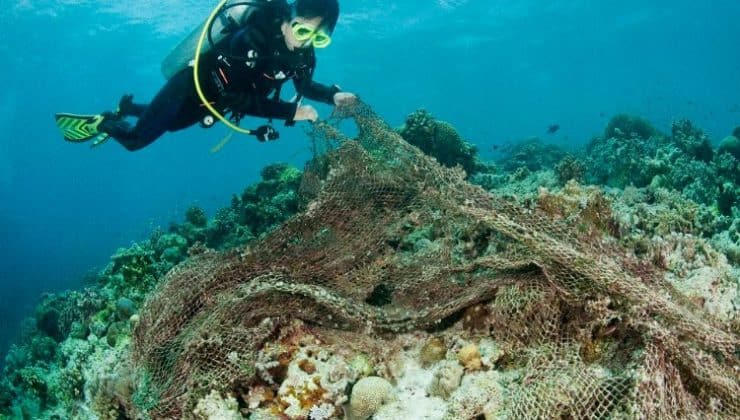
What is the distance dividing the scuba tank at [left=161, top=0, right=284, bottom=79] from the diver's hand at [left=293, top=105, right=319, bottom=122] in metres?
1.30

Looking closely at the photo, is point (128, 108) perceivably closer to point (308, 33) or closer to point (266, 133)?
point (266, 133)

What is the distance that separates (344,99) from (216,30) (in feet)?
7.84

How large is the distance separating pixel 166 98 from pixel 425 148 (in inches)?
234

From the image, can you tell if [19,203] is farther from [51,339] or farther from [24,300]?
[51,339]

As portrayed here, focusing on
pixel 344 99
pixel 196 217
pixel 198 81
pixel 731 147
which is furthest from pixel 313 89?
pixel 731 147

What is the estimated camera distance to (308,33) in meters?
5.49

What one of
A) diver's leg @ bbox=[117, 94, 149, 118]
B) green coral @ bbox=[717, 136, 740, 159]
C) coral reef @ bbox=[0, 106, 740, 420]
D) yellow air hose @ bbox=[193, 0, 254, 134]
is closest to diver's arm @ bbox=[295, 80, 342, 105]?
yellow air hose @ bbox=[193, 0, 254, 134]

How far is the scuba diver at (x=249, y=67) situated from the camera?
5.54 metres

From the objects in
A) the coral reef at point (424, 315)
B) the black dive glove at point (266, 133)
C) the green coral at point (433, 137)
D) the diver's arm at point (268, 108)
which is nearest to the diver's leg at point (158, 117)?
the diver's arm at point (268, 108)

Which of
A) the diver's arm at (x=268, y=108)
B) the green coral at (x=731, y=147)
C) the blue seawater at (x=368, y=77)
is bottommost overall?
the diver's arm at (x=268, y=108)

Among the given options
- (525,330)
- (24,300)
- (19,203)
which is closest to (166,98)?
(525,330)

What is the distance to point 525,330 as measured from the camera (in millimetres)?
3158

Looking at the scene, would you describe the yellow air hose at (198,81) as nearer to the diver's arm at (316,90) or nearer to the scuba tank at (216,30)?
the scuba tank at (216,30)

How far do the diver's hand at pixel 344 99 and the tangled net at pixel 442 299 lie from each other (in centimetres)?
71
